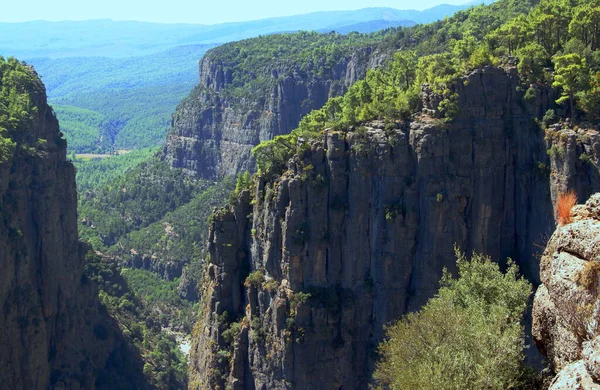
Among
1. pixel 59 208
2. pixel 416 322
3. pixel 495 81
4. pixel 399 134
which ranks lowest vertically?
pixel 59 208

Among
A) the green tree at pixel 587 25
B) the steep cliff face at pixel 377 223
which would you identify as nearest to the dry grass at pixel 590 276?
the steep cliff face at pixel 377 223

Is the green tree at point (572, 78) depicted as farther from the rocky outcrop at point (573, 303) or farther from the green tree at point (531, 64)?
the rocky outcrop at point (573, 303)

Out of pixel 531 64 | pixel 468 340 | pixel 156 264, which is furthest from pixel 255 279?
pixel 156 264

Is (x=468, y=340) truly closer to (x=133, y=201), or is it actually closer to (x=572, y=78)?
(x=572, y=78)

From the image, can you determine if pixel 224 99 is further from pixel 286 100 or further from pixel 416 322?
pixel 416 322

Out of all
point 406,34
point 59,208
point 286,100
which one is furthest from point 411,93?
point 286,100

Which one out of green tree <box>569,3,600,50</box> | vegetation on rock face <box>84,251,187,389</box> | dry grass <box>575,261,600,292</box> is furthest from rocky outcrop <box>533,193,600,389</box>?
vegetation on rock face <box>84,251,187,389</box>
